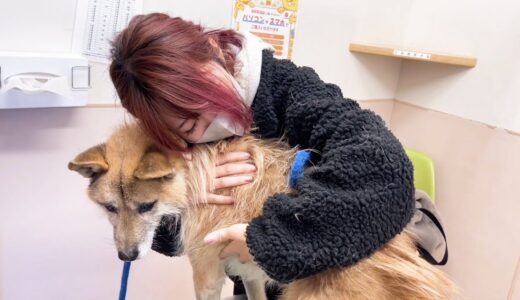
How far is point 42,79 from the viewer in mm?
956

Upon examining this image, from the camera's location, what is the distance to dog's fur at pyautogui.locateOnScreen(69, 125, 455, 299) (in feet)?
2.33

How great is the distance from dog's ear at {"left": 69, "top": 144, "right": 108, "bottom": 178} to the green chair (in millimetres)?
1185

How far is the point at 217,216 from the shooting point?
83 centimetres

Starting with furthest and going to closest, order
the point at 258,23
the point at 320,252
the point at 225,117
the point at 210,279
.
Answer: the point at 258,23 → the point at 210,279 → the point at 225,117 → the point at 320,252

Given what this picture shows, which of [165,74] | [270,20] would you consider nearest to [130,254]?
[165,74]

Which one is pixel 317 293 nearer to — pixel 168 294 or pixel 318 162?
pixel 318 162

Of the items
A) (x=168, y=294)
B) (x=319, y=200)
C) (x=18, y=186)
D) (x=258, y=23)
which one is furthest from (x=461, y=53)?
(x=18, y=186)

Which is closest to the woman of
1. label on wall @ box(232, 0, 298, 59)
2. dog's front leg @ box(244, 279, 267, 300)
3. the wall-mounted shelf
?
dog's front leg @ box(244, 279, 267, 300)

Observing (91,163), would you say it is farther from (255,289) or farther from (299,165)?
(255,289)

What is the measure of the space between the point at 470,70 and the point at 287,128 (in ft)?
3.17

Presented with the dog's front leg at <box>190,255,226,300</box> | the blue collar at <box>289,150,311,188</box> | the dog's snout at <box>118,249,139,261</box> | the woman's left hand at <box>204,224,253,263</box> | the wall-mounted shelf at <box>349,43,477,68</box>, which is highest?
the wall-mounted shelf at <box>349,43,477,68</box>

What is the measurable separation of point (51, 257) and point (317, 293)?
847mm

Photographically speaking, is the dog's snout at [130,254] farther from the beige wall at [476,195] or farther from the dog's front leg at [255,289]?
the beige wall at [476,195]

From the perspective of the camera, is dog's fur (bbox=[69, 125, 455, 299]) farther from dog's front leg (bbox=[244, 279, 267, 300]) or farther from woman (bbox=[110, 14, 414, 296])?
dog's front leg (bbox=[244, 279, 267, 300])
